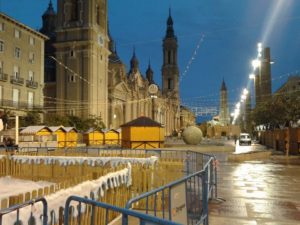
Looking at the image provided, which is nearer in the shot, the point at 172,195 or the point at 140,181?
the point at 172,195

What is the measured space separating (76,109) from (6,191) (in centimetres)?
6182

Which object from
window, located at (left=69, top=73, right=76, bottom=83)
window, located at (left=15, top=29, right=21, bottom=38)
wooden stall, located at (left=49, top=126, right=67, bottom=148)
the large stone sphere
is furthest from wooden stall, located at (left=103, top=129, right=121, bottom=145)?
window, located at (left=69, top=73, right=76, bottom=83)

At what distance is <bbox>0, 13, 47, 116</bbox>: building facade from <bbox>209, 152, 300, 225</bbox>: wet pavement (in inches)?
1758

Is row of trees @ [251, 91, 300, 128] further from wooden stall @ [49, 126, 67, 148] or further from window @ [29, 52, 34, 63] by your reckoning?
window @ [29, 52, 34, 63]

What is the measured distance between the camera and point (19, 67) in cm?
5744

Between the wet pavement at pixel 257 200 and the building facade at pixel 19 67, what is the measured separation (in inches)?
1758

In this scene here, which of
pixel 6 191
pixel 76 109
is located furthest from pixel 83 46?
pixel 6 191

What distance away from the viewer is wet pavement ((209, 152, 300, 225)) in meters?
8.32

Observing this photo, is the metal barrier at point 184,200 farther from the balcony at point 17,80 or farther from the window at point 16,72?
the window at point 16,72

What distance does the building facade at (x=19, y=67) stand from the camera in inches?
2114

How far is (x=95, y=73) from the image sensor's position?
7388 cm

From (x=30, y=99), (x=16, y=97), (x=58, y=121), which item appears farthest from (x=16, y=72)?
(x=58, y=121)

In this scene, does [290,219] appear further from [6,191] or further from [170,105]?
[170,105]

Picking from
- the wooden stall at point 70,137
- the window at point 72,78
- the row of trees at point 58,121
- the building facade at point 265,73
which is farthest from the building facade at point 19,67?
the building facade at point 265,73
